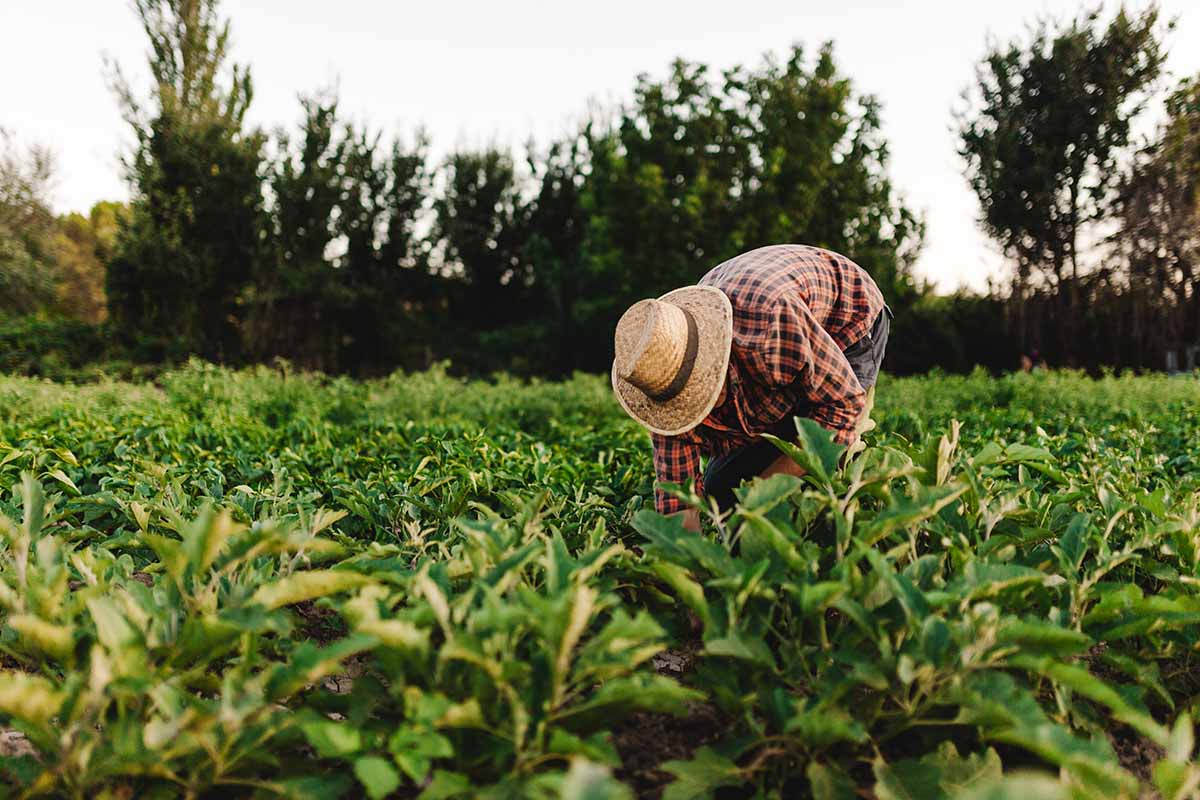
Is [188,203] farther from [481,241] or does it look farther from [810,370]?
[810,370]

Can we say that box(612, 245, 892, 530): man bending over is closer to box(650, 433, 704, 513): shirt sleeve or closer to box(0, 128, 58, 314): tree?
box(650, 433, 704, 513): shirt sleeve

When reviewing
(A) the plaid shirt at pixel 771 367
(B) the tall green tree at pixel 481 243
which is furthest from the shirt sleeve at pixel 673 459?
(B) the tall green tree at pixel 481 243

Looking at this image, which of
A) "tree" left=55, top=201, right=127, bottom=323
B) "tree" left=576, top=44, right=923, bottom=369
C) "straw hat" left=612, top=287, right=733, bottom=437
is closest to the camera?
"straw hat" left=612, top=287, right=733, bottom=437

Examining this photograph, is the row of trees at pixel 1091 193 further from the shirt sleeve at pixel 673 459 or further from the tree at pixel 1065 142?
the shirt sleeve at pixel 673 459

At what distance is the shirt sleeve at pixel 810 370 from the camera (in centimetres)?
249

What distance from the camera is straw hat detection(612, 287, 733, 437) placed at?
234 cm

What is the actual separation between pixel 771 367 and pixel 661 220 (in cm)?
1696

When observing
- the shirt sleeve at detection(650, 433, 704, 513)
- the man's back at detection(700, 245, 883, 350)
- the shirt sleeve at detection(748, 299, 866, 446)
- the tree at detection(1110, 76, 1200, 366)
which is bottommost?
the shirt sleeve at detection(650, 433, 704, 513)

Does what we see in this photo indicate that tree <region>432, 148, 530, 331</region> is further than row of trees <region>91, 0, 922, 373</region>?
Yes

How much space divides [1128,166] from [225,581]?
25.7 m

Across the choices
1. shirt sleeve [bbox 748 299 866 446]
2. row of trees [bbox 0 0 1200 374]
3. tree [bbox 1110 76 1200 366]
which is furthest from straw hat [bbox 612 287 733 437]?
tree [bbox 1110 76 1200 366]

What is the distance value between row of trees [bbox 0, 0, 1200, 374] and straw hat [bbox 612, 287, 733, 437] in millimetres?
15982

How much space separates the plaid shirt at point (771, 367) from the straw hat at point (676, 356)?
0.09 metres

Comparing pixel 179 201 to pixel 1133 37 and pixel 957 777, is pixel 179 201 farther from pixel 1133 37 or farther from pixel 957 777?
pixel 1133 37
